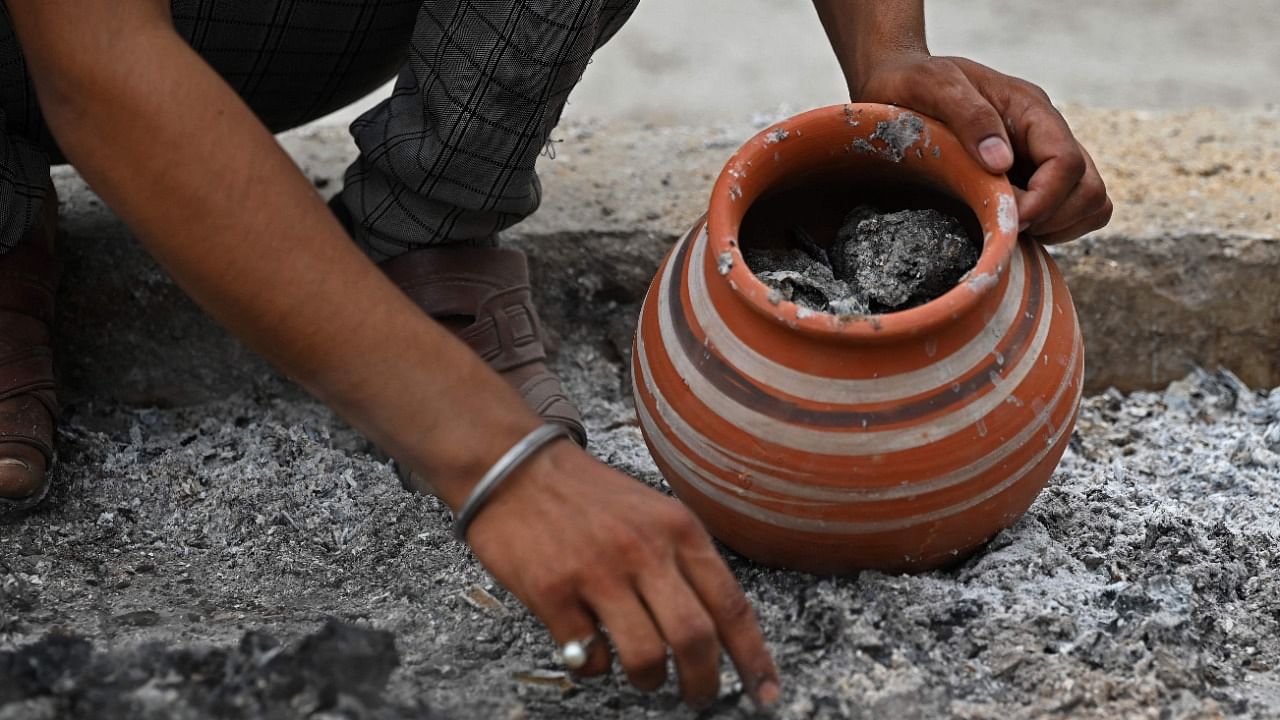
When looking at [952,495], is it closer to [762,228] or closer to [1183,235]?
[762,228]

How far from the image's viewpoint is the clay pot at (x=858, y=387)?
1.62 metres

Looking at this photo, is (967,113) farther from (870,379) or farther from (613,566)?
(613,566)

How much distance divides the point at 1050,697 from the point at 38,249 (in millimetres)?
1825

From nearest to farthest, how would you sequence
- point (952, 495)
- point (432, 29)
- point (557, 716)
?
1. point (557, 716)
2. point (952, 495)
3. point (432, 29)

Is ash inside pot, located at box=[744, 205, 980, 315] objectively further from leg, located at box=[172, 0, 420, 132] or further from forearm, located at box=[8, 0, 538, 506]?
leg, located at box=[172, 0, 420, 132]

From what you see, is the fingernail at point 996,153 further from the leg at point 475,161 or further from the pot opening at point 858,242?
the leg at point 475,161

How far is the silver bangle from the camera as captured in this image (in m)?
1.36

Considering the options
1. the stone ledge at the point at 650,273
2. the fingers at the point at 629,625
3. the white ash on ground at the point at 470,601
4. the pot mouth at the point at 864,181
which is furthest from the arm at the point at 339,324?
the stone ledge at the point at 650,273

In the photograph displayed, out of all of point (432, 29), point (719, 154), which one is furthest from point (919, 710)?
point (719, 154)

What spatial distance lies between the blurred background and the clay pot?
2945mm

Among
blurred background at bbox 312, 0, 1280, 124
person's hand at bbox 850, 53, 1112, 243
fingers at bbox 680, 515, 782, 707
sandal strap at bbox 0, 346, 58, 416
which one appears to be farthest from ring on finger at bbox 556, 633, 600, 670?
blurred background at bbox 312, 0, 1280, 124

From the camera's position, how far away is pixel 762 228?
77.5 inches

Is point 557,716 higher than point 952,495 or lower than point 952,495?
lower

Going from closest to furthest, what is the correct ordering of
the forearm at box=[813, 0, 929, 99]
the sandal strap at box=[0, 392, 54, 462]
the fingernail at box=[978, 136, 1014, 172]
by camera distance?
the fingernail at box=[978, 136, 1014, 172], the forearm at box=[813, 0, 929, 99], the sandal strap at box=[0, 392, 54, 462]
